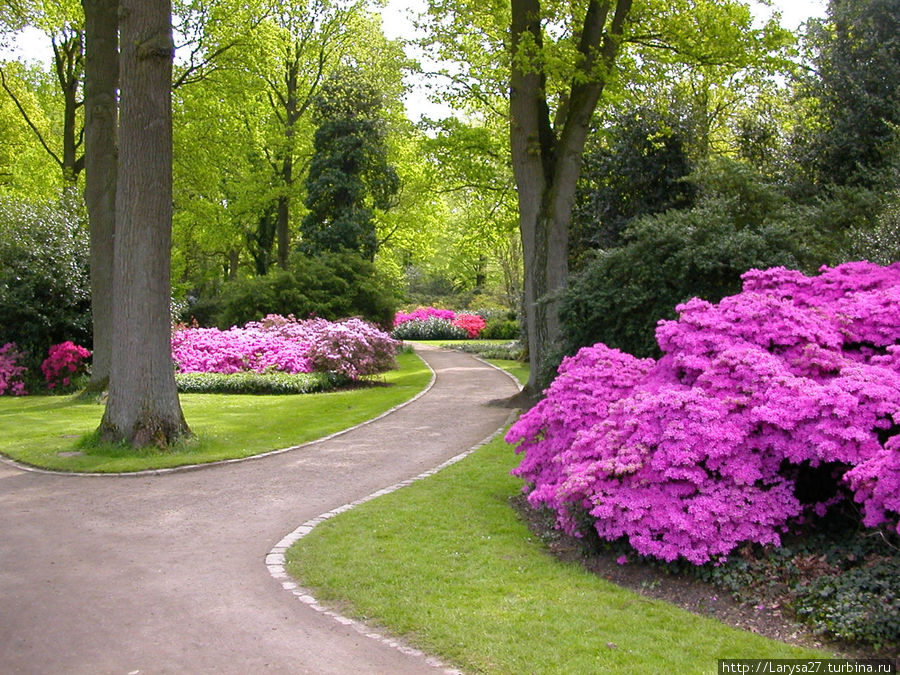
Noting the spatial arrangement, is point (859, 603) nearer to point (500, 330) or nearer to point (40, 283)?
point (40, 283)

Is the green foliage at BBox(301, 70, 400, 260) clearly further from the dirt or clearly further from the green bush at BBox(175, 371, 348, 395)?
the dirt

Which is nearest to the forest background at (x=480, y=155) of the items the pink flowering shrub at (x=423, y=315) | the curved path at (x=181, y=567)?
the curved path at (x=181, y=567)

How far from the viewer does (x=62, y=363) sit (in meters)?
19.1

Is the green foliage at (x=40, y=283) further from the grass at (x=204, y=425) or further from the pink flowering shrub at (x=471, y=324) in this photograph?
the pink flowering shrub at (x=471, y=324)

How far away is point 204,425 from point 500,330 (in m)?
26.0

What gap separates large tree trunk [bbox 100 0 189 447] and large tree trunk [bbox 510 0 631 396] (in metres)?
6.55

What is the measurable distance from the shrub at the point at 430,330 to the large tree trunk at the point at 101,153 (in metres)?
23.7

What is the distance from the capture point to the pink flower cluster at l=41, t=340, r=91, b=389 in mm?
19156

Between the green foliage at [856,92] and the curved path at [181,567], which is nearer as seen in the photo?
the curved path at [181,567]

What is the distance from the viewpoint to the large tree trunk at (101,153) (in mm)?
15398

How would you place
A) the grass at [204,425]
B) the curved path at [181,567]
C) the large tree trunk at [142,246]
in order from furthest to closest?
the large tree trunk at [142,246], the grass at [204,425], the curved path at [181,567]

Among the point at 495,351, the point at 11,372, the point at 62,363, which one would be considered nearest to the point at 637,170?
the point at 495,351

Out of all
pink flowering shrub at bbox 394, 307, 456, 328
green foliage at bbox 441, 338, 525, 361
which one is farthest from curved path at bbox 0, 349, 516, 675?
pink flowering shrub at bbox 394, 307, 456, 328

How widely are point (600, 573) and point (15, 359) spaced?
713 inches
